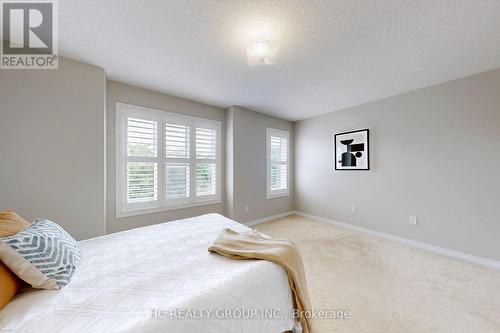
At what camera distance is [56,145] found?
1.96 m

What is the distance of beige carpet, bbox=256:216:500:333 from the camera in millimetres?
1417

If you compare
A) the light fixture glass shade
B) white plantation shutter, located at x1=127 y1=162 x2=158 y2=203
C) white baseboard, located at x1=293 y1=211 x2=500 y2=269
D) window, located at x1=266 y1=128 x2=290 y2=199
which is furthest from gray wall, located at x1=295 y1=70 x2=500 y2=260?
white plantation shutter, located at x1=127 y1=162 x2=158 y2=203

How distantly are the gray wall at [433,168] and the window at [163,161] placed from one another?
2.69 metres

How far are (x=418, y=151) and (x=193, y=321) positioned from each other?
3.64 meters

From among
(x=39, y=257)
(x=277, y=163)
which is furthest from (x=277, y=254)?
(x=277, y=163)

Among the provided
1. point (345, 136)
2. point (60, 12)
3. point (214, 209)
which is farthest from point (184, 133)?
point (345, 136)

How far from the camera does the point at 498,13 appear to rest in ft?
Result: 4.63

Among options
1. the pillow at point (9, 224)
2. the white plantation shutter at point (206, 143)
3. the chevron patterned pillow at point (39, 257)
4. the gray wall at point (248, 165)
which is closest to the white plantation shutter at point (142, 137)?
the white plantation shutter at point (206, 143)

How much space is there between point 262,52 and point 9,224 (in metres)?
2.24

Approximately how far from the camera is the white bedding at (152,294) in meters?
0.75

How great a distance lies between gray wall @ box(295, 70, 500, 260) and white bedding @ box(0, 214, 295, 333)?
2849 mm

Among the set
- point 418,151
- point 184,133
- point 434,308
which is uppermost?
point 184,133

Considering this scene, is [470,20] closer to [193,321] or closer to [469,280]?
[469,280]

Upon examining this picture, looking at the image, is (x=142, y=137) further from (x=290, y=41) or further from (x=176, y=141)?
(x=290, y=41)
